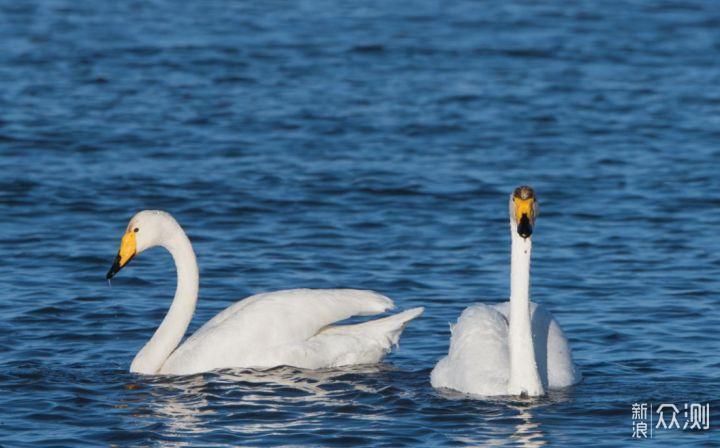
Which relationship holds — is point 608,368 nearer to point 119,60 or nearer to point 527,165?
point 527,165

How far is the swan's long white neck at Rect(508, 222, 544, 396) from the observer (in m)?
9.88

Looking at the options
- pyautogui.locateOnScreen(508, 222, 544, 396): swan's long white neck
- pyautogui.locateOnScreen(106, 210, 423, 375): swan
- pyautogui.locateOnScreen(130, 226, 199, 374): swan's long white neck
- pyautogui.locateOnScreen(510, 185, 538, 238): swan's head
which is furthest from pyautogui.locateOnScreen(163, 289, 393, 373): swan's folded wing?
pyautogui.locateOnScreen(510, 185, 538, 238): swan's head

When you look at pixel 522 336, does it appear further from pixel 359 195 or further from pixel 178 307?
pixel 359 195

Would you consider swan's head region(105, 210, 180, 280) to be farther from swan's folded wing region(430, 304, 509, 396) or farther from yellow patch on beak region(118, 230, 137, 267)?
swan's folded wing region(430, 304, 509, 396)

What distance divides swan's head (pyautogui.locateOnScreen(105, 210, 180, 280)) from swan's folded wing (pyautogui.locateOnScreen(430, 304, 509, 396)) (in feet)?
7.27

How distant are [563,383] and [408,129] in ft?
32.5

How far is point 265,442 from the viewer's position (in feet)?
29.8

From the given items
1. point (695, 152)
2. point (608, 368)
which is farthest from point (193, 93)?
point (608, 368)

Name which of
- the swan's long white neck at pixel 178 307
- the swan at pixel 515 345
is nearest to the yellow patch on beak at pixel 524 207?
the swan at pixel 515 345

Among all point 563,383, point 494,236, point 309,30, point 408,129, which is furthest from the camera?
point 309,30

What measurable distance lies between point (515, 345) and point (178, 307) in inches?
106

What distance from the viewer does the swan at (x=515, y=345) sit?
9867mm

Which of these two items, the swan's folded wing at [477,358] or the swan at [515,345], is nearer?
the swan at [515,345]

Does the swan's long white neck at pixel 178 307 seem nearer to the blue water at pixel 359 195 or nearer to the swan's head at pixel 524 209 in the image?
the blue water at pixel 359 195
